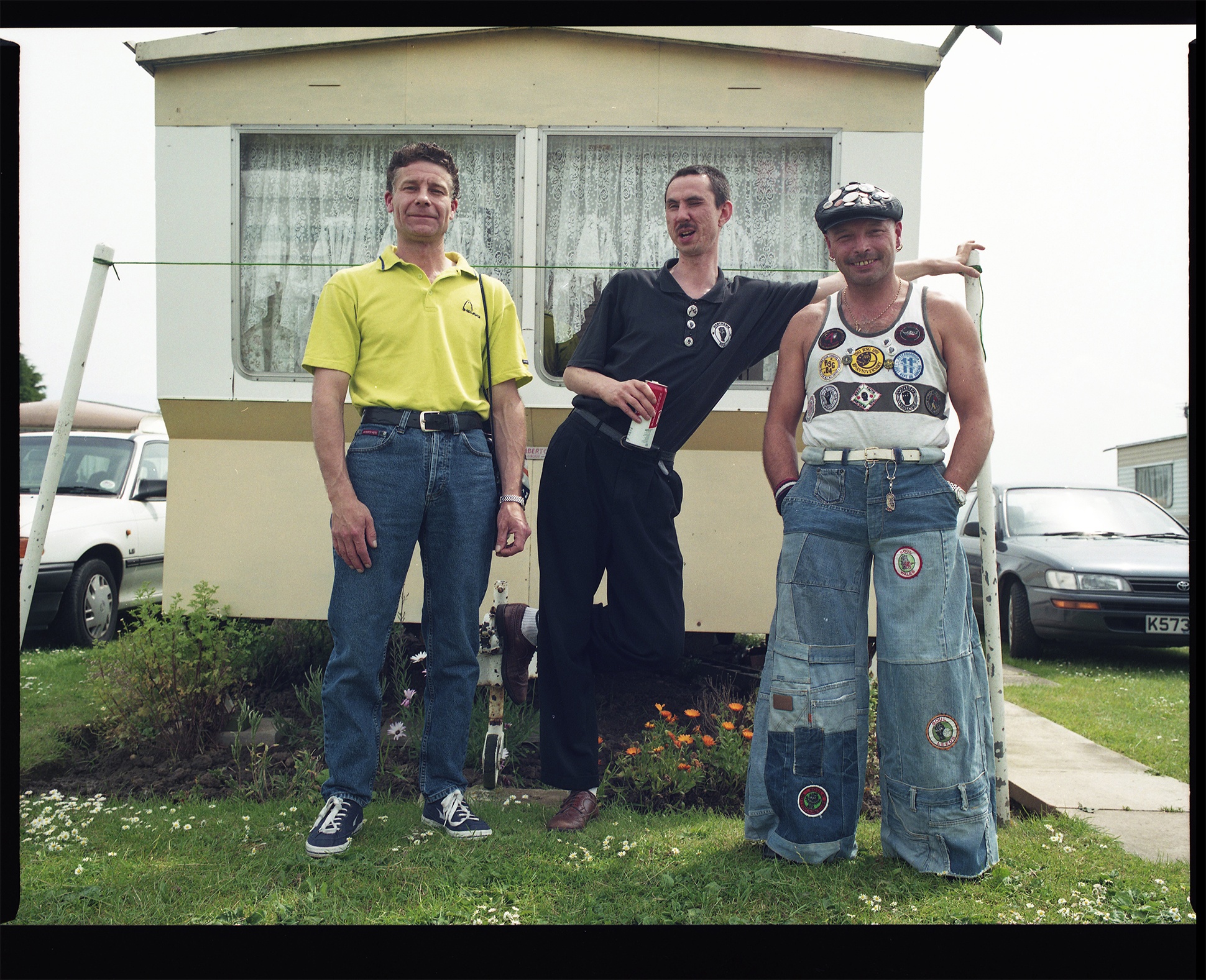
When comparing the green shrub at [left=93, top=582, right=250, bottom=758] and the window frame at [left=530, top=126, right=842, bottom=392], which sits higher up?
the window frame at [left=530, top=126, right=842, bottom=392]

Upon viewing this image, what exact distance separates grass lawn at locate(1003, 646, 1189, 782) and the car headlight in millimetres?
688

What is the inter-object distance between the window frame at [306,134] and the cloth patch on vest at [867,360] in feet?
6.14

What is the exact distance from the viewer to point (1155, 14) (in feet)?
8.54

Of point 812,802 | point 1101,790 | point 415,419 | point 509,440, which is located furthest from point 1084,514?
point 415,419

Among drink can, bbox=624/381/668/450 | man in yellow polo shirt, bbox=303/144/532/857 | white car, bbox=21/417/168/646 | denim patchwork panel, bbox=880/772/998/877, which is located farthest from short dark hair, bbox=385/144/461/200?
white car, bbox=21/417/168/646

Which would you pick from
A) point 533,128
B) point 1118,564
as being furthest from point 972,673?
point 1118,564

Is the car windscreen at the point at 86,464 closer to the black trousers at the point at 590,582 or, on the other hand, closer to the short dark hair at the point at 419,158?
the short dark hair at the point at 419,158

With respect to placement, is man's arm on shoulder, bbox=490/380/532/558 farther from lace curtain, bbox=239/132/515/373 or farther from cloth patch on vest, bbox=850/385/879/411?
lace curtain, bbox=239/132/515/373

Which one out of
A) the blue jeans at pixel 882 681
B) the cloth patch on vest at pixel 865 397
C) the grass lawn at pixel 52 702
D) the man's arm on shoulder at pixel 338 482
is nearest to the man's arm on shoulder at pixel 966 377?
the blue jeans at pixel 882 681

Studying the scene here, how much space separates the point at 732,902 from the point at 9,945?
2.02 metres

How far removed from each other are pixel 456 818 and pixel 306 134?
3.18m

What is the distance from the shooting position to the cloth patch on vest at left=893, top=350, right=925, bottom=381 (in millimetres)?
2926

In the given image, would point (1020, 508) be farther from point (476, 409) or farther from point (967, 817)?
point (476, 409)

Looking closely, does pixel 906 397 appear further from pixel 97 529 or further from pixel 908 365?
pixel 97 529
